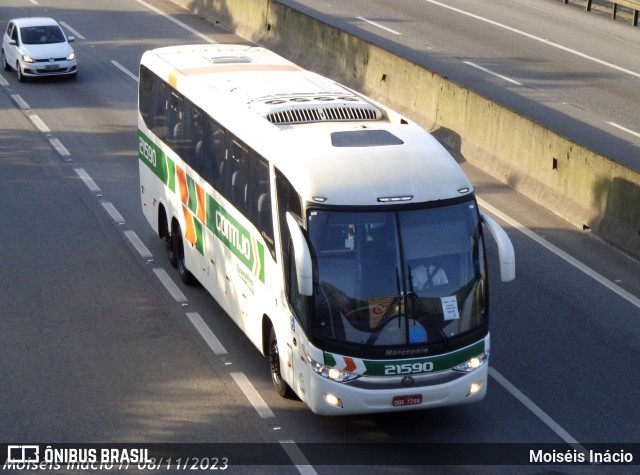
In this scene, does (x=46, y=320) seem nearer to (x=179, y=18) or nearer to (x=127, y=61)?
(x=127, y=61)

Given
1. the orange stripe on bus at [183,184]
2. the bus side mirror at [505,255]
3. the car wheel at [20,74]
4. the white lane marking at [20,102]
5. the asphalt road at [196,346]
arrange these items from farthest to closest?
the car wheel at [20,74] → the white lane marking at [20,102] → the orange stripe on bus at [183,184] → the asphalt road at [196,346] → the bus side mirror at [505,255]

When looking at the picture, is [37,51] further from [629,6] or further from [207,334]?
[207,334]

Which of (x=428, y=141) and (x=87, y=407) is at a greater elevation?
(x=428, y=141)

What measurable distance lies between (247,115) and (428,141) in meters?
2.51

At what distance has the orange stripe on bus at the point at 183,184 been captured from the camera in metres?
17.0

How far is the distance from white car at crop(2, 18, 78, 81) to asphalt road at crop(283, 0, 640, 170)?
843cm

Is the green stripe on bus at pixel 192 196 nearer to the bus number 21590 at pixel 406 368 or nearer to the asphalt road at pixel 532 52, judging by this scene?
the bus number 21590 at pixel 406 368

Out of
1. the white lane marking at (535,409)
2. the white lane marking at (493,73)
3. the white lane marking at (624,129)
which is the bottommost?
the white lane marking at (535,409)

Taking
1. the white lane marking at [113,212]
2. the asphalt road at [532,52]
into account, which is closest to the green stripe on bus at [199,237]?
the white lane marking at [113,212]

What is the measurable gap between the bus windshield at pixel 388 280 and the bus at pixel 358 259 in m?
0.01

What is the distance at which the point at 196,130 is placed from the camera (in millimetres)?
16469

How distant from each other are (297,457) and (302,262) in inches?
79.8

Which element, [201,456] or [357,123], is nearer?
[201,456]

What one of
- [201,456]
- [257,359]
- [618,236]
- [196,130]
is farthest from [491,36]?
[201,456]
